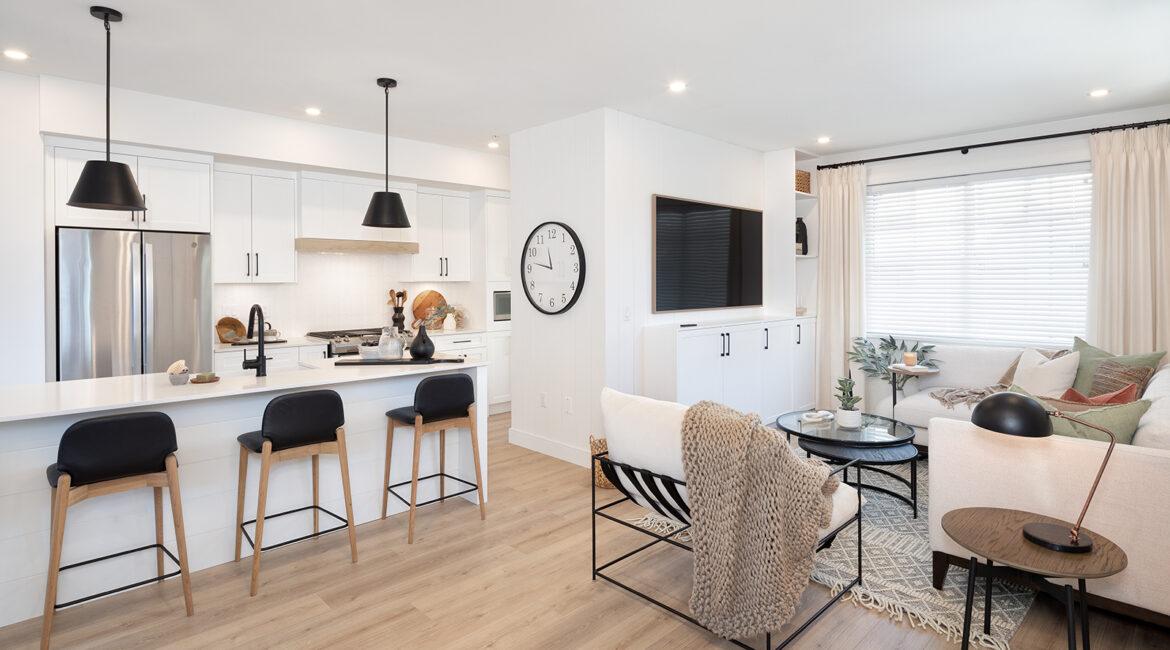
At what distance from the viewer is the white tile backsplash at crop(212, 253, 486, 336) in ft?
17.7

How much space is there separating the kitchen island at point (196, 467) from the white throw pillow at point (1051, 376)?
3.83 meters

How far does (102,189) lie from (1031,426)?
3.78 metres

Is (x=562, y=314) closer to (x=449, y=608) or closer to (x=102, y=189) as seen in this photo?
(x=449, y=608)

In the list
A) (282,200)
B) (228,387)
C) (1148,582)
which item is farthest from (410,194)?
(1148,582)

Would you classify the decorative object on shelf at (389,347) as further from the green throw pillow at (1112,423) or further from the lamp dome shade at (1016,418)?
the green throw pillow at (1112,423)

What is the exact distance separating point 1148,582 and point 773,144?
4315mm

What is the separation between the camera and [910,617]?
2.48 metres

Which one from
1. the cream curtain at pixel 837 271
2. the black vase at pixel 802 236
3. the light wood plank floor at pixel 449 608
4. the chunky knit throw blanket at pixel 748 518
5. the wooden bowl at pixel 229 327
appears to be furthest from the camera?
the black vase at pixel 802 236

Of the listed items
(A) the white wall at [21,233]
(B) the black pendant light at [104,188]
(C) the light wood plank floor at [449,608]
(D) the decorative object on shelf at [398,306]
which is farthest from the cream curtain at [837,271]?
(A) the white wall at [21,233]

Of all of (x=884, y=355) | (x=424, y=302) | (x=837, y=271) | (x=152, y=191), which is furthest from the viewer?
(x=424, y=302)

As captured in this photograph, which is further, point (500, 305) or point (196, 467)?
point (500, 305)

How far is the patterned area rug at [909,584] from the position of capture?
2.42 m

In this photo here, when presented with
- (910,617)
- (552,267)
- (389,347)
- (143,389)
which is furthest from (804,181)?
(143,389)

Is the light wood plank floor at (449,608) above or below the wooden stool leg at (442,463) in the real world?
below
